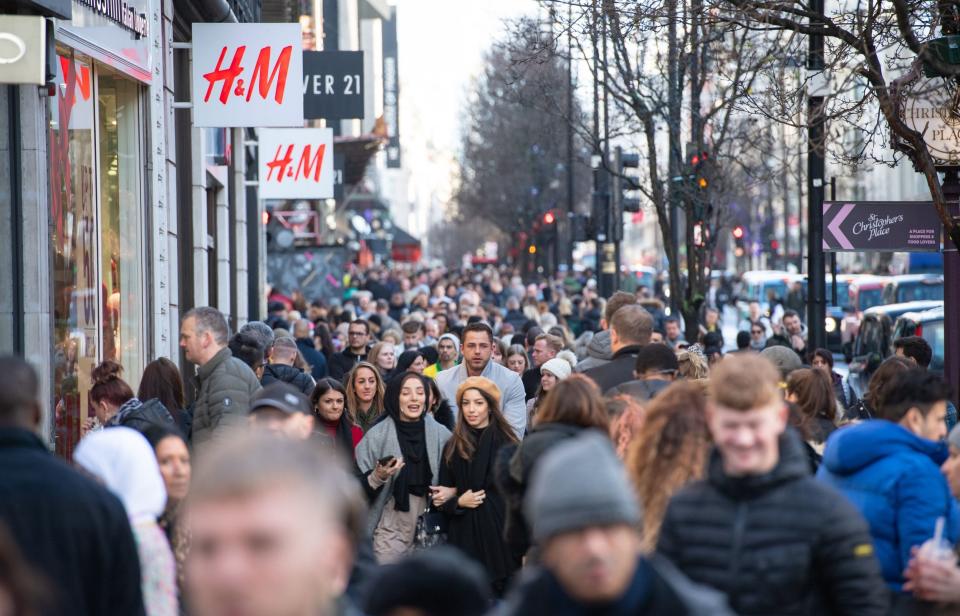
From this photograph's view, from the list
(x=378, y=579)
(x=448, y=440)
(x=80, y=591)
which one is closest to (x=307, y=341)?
(x=448, y=440)

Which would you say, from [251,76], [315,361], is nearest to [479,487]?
[251,76]

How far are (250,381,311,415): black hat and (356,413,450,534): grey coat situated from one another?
360cm

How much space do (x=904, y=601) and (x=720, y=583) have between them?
131 cm

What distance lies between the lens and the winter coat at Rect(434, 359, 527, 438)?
38.9 ft

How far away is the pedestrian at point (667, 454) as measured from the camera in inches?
222

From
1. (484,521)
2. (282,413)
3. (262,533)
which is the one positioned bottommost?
(484,521)

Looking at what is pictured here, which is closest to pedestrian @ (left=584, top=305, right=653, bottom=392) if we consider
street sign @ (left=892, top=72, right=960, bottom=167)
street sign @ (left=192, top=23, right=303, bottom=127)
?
street sign @ (left=892, top=72, right=960, bottom=167)

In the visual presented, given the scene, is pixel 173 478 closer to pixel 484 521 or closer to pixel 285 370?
pixel 484 521

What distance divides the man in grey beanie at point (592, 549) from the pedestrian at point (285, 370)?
28.0 feet

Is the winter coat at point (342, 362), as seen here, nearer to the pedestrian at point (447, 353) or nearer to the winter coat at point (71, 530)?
the pedestrian at point (447, 353)

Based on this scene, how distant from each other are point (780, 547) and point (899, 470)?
47.6 inches

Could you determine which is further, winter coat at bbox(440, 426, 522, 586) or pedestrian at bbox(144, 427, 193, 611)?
winter coat at bbox(440, 426, 522, 586)

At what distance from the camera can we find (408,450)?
1016cm

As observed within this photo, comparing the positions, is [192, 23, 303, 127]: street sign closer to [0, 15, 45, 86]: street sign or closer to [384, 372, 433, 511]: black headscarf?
[384, 372, 433, 511]: black headscarf
